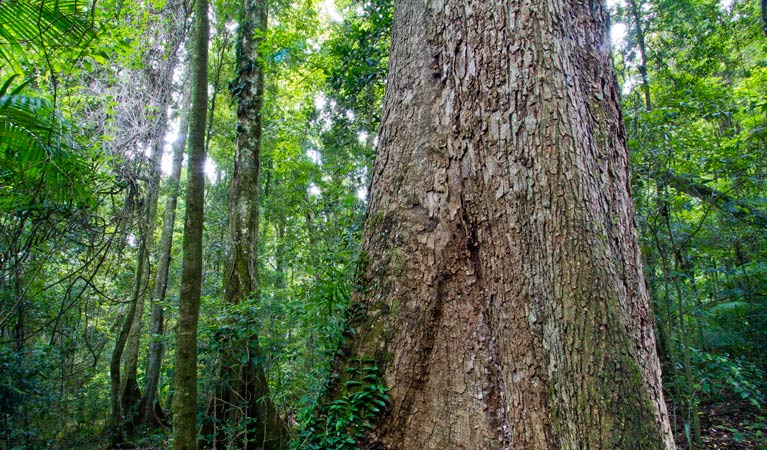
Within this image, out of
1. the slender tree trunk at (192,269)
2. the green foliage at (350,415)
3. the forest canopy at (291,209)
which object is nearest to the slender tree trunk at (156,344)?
the forest canopy at (291,209)

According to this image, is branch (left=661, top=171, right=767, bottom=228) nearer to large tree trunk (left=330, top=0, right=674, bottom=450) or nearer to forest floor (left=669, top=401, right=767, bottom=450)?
forest floor (left=669, top=401, right=767, bottom=450)

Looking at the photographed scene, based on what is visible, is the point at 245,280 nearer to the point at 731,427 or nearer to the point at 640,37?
the point at 731,427

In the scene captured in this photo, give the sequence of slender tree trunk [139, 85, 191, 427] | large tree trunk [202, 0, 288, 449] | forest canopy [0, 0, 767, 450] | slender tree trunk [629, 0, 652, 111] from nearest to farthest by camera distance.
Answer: forest canopy [0, 0, 767, 450]
large tree trunk [202, 0, 288, 449]
slender tree trunk [629, 0, 652, 111]
slender tree trunk [139, 85, 191, 427]

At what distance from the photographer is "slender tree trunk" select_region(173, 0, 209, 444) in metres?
Answer: 2.68

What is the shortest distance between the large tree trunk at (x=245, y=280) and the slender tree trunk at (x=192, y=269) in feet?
4.26

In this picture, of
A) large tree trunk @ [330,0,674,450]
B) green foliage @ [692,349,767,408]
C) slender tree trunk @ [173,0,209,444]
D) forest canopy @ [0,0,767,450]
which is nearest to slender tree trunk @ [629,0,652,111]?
forest canopy @ [0,0,767,450]

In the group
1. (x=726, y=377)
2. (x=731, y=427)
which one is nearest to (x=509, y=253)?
(x=726, y=377)

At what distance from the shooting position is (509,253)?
6.34 ft

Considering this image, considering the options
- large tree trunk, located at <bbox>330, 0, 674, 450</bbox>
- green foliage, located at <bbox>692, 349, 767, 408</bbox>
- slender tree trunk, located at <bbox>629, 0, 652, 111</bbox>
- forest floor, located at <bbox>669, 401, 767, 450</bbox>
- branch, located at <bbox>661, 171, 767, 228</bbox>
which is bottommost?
forest floor, located at <bbox>669, 401, 767, 450</bbox>

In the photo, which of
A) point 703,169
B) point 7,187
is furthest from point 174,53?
point 703,169

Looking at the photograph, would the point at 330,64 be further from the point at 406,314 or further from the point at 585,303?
the point at 585,303

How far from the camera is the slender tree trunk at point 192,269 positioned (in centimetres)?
268

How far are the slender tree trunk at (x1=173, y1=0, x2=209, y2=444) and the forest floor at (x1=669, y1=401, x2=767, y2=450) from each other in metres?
5.61

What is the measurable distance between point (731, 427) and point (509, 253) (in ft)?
19.1
